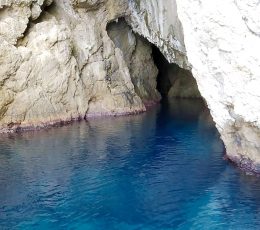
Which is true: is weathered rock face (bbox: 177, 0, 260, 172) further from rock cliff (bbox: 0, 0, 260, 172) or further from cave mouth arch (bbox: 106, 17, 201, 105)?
cave mouth arch (bbox: 106, 17, 201, 105)

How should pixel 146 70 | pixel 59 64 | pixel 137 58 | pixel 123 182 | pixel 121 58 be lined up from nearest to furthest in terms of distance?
pixel 123 182 → pixel 59 64 → pixel 121 58 → pixel 137 58 → pixel 146 70

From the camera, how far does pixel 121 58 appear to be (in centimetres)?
4331

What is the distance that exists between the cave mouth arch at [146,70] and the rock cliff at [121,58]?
13cm

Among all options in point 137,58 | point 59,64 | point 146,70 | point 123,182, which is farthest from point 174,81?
point 123,182

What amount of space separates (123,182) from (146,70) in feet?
98.6

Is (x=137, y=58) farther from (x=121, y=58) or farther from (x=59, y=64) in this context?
(x=59, y=64)

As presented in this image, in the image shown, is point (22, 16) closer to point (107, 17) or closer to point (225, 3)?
point (107, 17)

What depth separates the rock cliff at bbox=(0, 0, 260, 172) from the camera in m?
20.0

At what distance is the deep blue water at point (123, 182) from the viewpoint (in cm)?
1703

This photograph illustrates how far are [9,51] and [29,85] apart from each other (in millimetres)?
3143

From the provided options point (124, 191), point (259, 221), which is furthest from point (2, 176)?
point (259, 221)

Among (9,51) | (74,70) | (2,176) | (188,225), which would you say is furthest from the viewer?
(74,70)

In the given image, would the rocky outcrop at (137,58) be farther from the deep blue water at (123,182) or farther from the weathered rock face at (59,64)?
the deep blue water at (123,182)

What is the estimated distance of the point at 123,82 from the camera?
4284 centimetres
